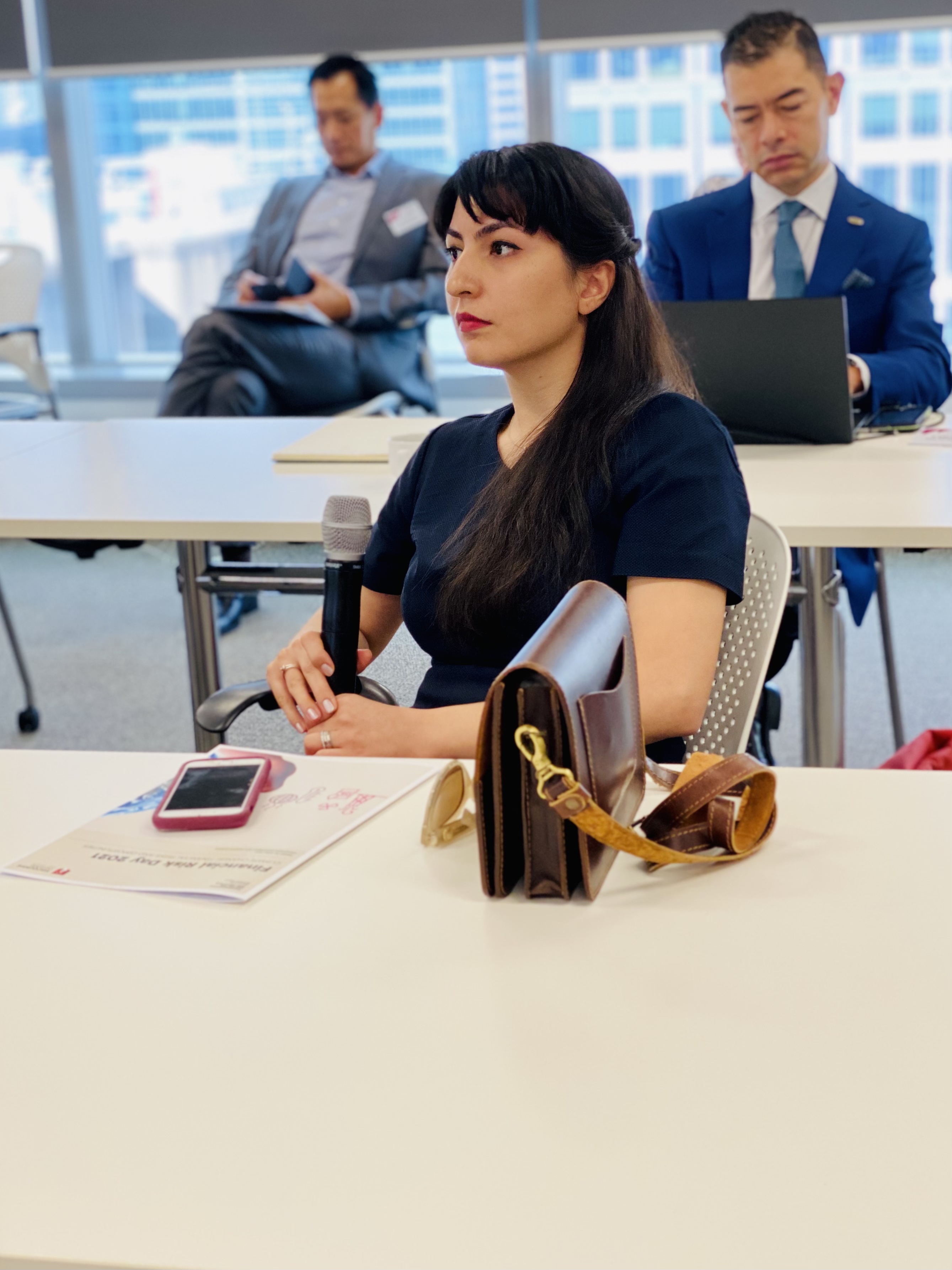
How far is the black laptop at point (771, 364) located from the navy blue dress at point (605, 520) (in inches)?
29.2

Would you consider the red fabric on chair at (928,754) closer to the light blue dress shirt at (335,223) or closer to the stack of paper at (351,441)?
the stack of paper at (351,441)

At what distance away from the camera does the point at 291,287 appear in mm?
4223

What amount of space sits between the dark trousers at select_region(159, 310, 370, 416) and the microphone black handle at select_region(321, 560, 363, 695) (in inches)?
112

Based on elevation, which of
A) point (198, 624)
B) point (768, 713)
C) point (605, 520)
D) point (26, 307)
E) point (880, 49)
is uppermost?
point (880, 49)

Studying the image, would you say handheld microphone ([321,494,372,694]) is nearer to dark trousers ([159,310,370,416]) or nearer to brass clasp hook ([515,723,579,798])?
brass clasp hook ([515,723,579,798])

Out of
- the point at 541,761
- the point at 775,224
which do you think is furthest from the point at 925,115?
the point at 541,761

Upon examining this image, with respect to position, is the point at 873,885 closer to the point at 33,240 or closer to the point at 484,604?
the point at 484,604

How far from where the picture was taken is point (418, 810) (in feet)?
3.49

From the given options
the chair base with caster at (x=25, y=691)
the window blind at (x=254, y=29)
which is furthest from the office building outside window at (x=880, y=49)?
the chair base with caster at (x=25, y=691)

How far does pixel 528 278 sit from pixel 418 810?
0.68 metres

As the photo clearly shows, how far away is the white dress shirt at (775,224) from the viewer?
9.23 feet

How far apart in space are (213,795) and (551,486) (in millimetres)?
555

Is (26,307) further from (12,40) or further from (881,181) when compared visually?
(881,181)

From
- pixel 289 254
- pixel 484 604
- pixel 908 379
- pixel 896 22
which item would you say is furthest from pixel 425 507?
pixel 896 22
